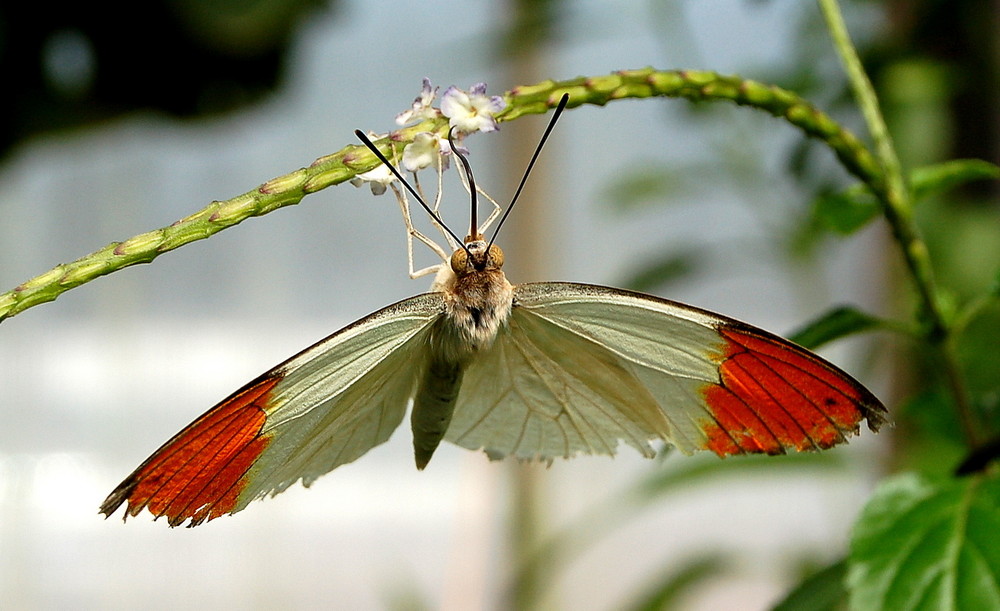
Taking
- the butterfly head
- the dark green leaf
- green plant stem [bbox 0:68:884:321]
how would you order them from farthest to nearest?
the dark green leaf, the butterfly head, green plant stem [bbox 0:68:884:321]

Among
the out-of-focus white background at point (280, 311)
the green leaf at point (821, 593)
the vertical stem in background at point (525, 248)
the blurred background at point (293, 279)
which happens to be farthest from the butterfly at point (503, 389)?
the vertical stem in background at point (525, 248)

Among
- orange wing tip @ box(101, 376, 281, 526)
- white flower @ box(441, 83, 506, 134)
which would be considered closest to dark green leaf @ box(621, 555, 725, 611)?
orange wing tip @ box(101, 376, 281, 526)

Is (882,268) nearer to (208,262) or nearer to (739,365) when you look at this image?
(208,262)

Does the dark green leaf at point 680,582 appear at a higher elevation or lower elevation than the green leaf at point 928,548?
higher

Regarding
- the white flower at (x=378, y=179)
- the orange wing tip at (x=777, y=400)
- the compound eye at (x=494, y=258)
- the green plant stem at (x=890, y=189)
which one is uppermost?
the green plant stem at (x=890, y=189)

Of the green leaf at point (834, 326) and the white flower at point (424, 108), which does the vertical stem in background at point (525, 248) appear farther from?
the white flower at point (424, 108)

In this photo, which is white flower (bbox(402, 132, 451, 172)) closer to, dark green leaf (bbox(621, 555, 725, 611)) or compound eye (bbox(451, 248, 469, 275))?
compound eye (bbox(451, 248, 469, 275))
